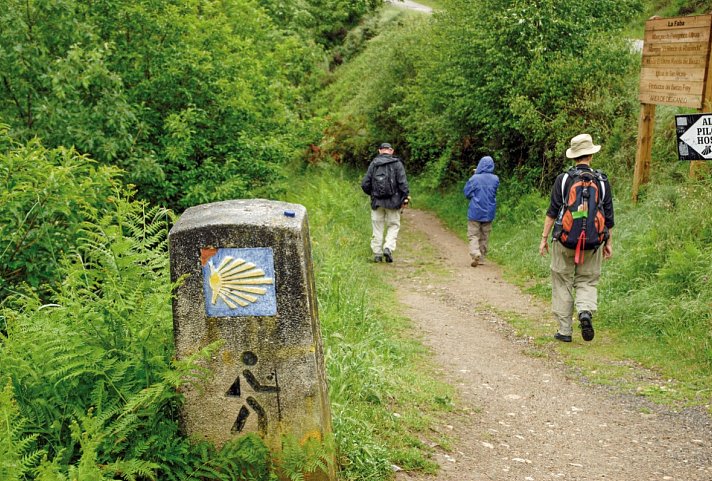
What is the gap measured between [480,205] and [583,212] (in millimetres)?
4834

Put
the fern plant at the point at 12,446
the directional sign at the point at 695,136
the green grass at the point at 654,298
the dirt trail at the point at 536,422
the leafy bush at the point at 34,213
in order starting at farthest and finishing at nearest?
the directional sign at the point at 695,136, the green grass at the point at 654,298, the leafy bush at the point at 34,213, the dirt trail at the point at 536,422, the fern plant at the point at 12,446

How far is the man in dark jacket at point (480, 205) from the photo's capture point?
12211 mm

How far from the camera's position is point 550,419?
19.5 feet

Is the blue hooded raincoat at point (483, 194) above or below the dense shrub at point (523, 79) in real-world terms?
below

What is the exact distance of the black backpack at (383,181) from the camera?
12.4 m

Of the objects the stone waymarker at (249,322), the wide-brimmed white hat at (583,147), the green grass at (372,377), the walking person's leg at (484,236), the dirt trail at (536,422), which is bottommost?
the dirt trail at (536,422)

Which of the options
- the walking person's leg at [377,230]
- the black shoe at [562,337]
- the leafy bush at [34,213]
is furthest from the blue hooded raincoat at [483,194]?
the leafy bush at [34,213]

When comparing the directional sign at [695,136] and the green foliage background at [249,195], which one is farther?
the directional sign at [695,136]

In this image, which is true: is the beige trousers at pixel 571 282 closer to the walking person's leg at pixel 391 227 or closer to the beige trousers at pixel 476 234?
the beige trousers at pixel 476 234

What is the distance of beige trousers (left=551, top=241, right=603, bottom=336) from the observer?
305 inches

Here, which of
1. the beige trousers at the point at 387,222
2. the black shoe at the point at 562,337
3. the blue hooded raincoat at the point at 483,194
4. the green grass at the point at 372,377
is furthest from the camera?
the beige trousers at the point at 387,222

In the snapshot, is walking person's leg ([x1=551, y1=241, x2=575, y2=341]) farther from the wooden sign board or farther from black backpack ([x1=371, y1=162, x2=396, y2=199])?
black backpack ([x1=371, y1=162, x2=396, y2=199])

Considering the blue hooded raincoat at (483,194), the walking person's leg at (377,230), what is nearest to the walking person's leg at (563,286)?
the blue hooded raincoat at (483,194)

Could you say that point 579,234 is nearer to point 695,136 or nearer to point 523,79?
point 695,136
